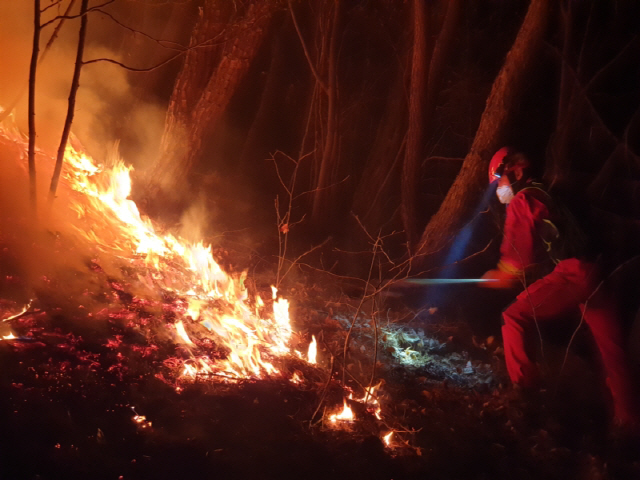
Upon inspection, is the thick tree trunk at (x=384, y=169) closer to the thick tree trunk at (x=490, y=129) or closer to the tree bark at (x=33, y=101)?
the thick tree trunk at (x=490, y=129)

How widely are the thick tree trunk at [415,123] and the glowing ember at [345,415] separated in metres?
4.22

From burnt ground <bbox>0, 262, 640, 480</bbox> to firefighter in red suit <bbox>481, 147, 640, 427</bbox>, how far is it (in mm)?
434

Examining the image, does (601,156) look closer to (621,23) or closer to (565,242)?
(621,23)

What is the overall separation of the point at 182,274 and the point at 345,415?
281 centimetres

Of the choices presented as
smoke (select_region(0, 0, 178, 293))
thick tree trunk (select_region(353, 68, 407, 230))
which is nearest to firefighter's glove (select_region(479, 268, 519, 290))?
thick tree trunk (select_region(353, 68, 407, 230))

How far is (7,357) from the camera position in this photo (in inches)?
137

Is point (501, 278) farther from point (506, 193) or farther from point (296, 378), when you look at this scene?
point (296, 378)

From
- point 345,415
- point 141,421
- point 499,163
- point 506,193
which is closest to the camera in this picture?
point 141,421

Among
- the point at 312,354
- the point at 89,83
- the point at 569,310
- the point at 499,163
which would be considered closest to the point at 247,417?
the point at 312,354

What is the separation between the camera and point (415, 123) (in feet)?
24.9

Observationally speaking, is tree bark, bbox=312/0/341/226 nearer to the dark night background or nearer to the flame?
the dark night background

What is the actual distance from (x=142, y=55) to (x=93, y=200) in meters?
6.03

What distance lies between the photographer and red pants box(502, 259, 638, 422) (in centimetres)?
442

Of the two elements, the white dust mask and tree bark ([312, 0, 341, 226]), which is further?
tree bark ([312, 0, 341, 226])
